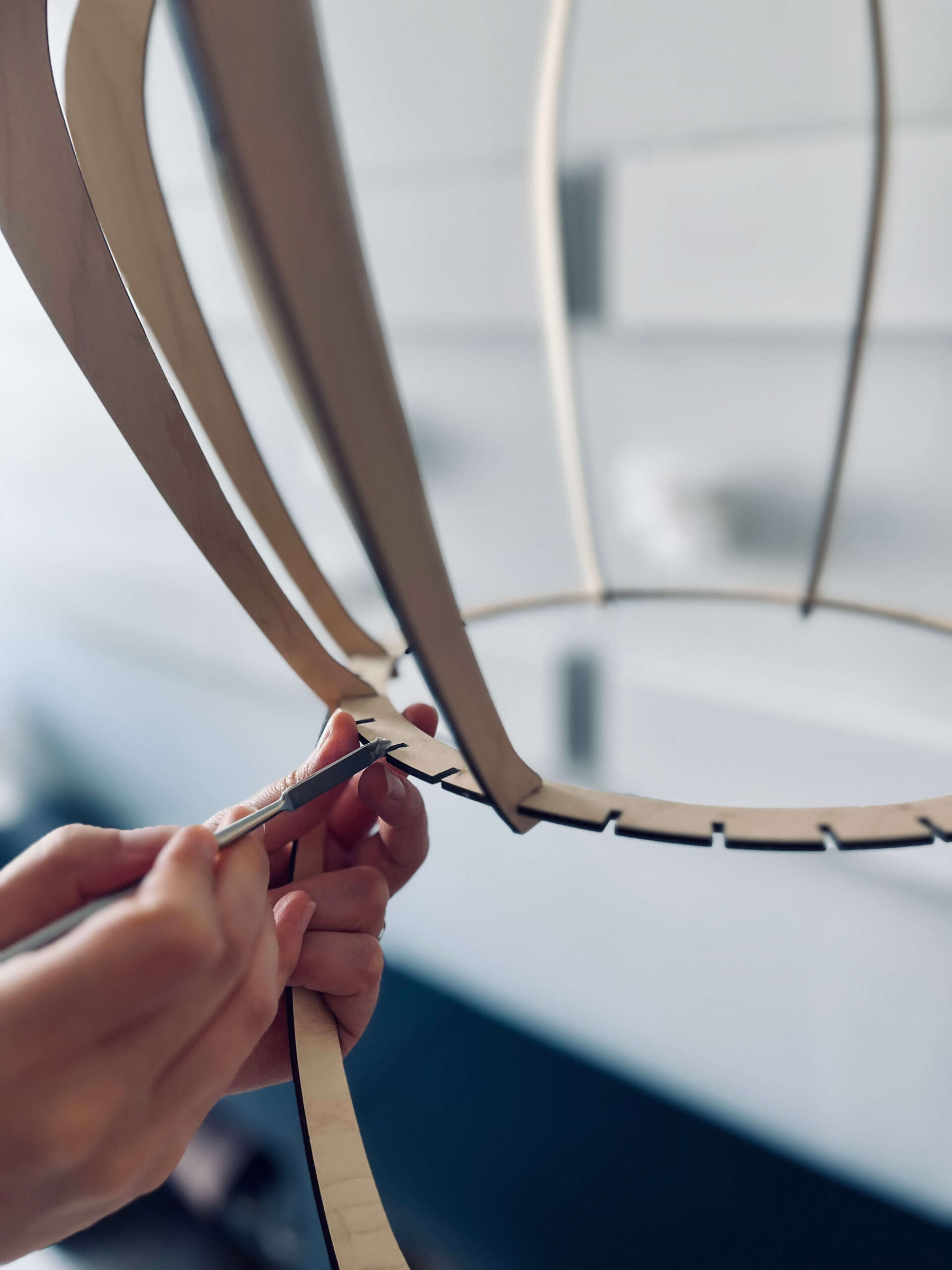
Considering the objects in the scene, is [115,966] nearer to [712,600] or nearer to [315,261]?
[315,261]

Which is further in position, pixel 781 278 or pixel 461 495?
pixel 461 495

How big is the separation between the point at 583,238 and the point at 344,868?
0.53 metres

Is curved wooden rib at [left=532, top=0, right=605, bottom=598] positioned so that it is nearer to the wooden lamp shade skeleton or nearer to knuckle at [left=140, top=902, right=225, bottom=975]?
the wooden lamp shade skeleton

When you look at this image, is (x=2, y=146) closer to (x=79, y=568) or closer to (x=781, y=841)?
(x=781, y=841)

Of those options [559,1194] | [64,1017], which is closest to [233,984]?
[64,1017]

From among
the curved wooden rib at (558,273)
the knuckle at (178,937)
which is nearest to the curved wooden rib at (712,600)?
the curved wooden rib at (558,273)

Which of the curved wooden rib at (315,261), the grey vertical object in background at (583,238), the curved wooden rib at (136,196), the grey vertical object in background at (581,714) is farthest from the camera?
the grey vertical object in background at (581,714)

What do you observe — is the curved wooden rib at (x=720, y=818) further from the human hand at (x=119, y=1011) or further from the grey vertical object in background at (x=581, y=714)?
the grey vertical object in background at (x=581, y=714)

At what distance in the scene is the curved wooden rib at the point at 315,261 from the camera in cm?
13

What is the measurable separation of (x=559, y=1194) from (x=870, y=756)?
55 cm

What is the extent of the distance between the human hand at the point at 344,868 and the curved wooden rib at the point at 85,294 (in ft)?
0.24

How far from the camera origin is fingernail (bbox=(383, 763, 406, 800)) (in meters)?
0.34

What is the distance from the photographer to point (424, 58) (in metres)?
0.78

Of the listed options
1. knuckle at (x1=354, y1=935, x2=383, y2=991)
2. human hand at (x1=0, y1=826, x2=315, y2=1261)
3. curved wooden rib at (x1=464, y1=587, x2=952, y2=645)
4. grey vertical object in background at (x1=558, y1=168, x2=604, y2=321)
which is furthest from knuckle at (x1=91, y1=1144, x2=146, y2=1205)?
grey vertical object in background at (x1=558, y1=168, x2=604, y2=321)
